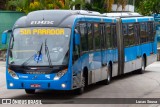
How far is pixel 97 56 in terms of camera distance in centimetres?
2095

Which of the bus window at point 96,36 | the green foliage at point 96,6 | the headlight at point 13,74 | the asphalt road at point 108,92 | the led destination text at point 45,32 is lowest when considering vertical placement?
the green foliage at point 96,6

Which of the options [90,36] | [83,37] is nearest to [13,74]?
[83,37]

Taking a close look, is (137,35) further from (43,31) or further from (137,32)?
(43,31)

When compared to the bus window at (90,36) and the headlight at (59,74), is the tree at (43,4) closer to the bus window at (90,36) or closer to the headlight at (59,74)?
the bus window at (90,36)

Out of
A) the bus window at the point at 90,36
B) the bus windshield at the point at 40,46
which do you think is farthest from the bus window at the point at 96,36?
the bus windshield at the point at 40,46

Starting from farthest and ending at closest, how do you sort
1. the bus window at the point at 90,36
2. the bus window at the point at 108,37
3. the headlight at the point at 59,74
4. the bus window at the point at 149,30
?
the bus window at the point at 149,30 → the bus window at the point at 108,37 → the bus window at the point at 90,36 → the headlight at the point at 59,74

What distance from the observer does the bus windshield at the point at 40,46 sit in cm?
1733

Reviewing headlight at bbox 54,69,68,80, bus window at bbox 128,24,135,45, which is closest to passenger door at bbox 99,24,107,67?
bus window at bbox 128,24,135,45

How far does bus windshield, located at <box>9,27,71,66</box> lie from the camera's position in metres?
17.3

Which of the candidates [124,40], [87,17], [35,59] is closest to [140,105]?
[35,59]

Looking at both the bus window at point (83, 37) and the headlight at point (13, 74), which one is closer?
the headlight at point (13, 74)

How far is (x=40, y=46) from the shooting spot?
1753cm

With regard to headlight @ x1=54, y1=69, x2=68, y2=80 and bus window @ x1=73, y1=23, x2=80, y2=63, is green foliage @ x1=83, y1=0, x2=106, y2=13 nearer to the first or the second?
bus window @ x1=73, y1=23, x2=80, y2=63

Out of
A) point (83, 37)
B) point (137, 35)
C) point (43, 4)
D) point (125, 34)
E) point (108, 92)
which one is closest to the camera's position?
point (83, 37)
